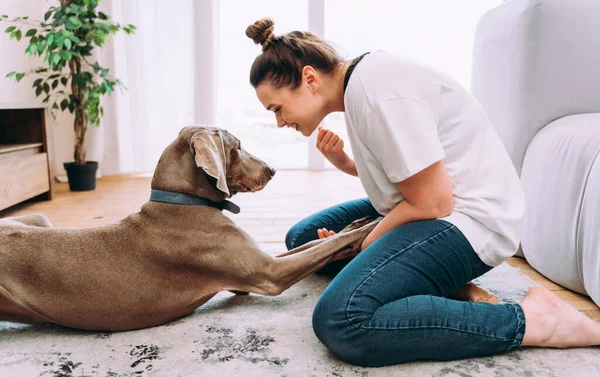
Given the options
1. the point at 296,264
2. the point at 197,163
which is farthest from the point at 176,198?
the point at 296,264

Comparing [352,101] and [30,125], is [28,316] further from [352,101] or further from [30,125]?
[30,125]

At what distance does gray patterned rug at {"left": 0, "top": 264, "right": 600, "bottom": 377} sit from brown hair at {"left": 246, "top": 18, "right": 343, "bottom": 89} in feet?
2.43

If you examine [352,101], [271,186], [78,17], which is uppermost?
[78,17]

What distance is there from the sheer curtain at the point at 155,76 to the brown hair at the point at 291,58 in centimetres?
323

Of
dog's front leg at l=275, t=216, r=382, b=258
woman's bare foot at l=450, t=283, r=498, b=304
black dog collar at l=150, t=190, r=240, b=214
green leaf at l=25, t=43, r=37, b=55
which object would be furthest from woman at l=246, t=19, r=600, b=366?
green leaf at l=25, t=43, r=37, b=55

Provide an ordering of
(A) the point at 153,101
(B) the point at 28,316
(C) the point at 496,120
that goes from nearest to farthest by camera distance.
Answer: (B) the point at 28,316 < (C) the point at 496,120 < (A) the point at 153,101

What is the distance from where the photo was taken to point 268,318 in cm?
158

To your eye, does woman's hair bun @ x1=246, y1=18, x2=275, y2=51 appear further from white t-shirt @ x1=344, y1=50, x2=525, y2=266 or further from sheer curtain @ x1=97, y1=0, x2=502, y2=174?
sheer curtain @ x1=97, y1=0, x2=502, y2=174

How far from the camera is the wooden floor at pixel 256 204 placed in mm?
2684

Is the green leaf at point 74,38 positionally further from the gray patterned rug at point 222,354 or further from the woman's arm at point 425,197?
the woman's arm at point 425,197

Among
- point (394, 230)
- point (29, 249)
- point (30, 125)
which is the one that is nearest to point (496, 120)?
point (394, 230)

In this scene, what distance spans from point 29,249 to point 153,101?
3311mm

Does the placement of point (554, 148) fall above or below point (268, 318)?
above

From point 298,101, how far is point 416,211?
0.46 metres
